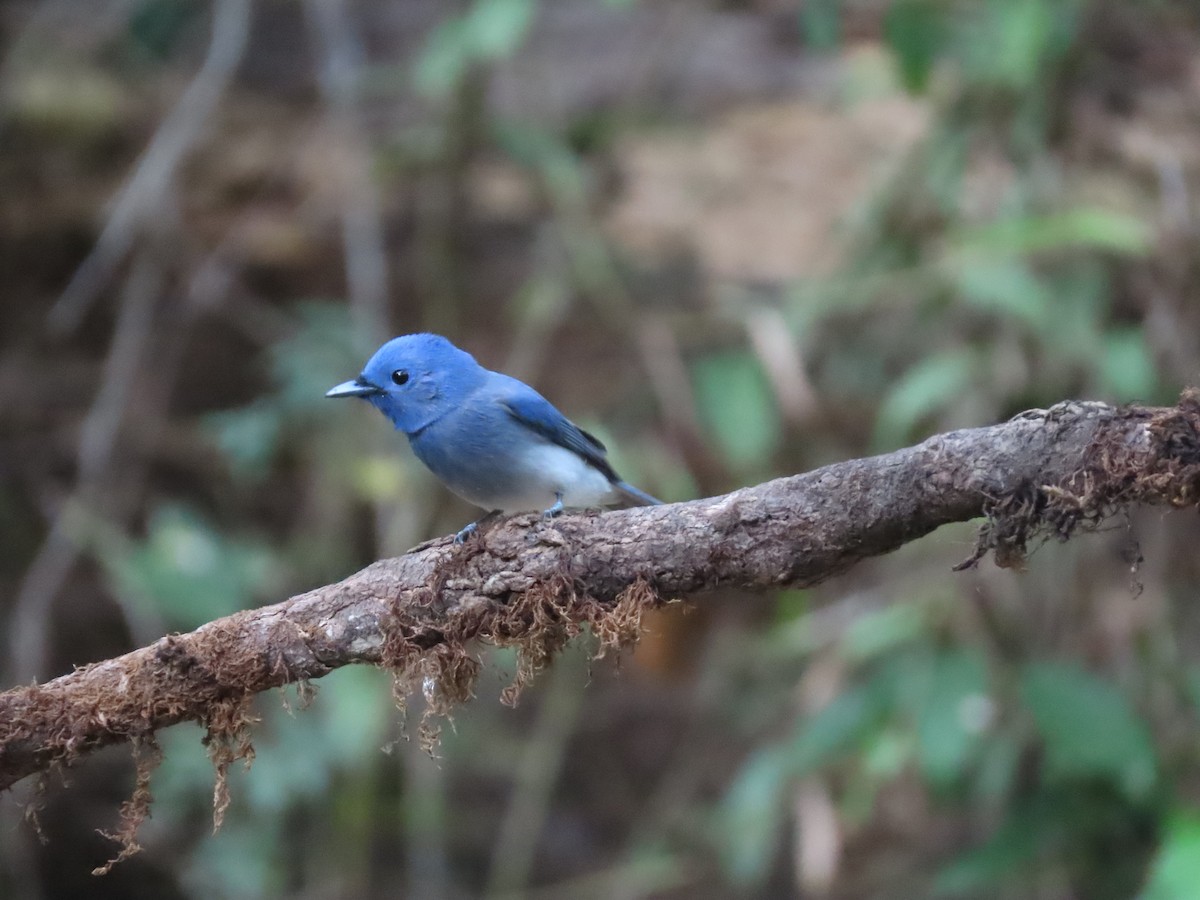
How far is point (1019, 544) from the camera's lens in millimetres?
2119

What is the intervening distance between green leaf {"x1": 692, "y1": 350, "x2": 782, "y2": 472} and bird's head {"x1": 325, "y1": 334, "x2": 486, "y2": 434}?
109 centimetres

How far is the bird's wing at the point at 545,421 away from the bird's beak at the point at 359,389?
35cm

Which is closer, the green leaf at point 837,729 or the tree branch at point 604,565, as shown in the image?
the tree branch at point 604,565

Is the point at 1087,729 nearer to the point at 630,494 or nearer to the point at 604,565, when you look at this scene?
the point at 630,494

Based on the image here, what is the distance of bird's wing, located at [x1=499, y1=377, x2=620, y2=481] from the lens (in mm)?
3703

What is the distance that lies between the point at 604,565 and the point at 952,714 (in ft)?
5.74

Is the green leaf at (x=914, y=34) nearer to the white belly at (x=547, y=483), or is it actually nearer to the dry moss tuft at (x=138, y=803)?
the white belly at (x=547, y=483)

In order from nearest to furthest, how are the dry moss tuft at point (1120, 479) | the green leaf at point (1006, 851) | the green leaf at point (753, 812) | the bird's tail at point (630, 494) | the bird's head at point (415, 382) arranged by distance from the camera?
1. the dry moss tuft at point (1120, 479)
2. the bird's head at point (415, 382)
3. the green leaf at point (1006, 851)
4. the bird's tail at point (630, 494)
5. the green leaf at point (753, 812)

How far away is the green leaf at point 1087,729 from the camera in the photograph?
11.8 feet

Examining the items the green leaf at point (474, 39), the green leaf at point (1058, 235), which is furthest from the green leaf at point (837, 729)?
the green leaf at point (474, 39)

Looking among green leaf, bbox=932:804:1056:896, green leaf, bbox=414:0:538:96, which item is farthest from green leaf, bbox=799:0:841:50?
green leaf, bbox=932:804:1056:896

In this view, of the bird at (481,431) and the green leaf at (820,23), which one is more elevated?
the green leaf at (820,23)

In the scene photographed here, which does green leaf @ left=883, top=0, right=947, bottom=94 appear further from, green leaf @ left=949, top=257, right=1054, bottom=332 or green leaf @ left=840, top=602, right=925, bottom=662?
green leaf @ left=840, top=602, right=925, bottom=662

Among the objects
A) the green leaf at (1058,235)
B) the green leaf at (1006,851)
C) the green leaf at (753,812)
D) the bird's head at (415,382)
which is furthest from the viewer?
the green leaf at (753,812)
